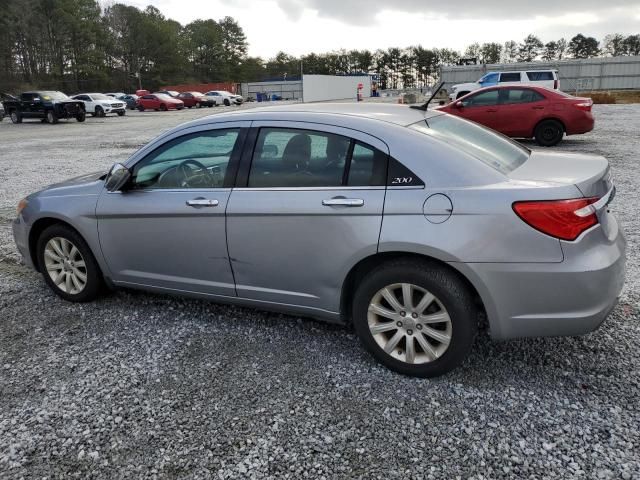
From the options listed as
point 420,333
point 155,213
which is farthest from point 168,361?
point 420,333

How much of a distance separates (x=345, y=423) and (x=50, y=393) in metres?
1.77

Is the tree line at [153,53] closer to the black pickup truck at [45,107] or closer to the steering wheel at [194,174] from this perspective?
the black pickup truck at [45,107]

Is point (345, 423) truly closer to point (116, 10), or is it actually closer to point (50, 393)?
point (50, 393)

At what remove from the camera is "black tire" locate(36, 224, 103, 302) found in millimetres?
4160

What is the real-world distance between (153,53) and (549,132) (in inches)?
3664

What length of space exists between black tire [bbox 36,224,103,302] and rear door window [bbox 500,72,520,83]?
26766mm

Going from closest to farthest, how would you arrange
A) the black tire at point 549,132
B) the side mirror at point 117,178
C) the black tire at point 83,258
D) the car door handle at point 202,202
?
the car door handle at point 202,202
the side mirror at point 117,178
the black tire at point 83,258
the black tire at point 549,132

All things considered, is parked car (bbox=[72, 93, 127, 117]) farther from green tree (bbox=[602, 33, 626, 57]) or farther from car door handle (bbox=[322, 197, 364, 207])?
green tree (bbox=[602, 33, 626, 57])

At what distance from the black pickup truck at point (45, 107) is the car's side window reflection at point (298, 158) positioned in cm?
2955

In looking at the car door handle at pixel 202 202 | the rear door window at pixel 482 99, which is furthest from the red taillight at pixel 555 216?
the rear door window at pixel 482 99

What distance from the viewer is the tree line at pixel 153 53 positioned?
76750 mm

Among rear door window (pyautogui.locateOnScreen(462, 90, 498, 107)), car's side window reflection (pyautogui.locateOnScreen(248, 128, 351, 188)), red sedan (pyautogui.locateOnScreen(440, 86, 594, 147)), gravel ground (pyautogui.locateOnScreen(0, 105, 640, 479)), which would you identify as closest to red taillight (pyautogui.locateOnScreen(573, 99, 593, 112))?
red sedan (pyautogui.locateOnScreen(440, 86, 594, 147))

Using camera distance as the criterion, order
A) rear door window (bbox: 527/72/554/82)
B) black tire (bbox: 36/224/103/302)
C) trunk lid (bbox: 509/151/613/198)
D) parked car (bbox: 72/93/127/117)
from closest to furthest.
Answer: trunk lid (bbox: 509/151/613/198) < black tire (bbox: 36/224/103/302) < rear door window (bbox: 527/72/554/82) < parked car (bbox: 72/93/127/117)

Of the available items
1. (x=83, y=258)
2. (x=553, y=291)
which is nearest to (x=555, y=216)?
(x=553, y=291)
